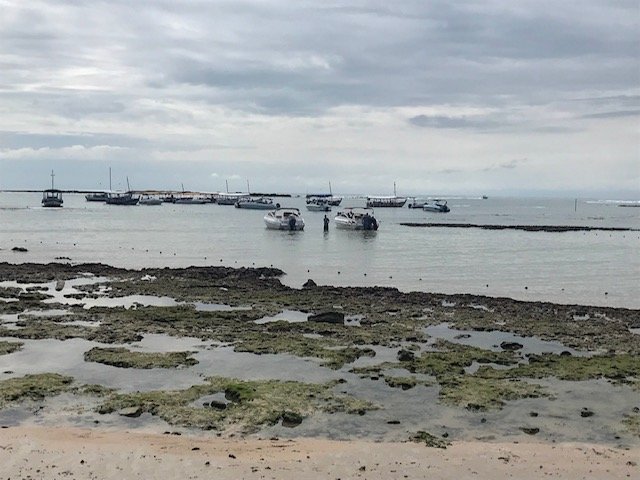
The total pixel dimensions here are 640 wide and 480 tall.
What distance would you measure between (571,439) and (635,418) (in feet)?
6.13

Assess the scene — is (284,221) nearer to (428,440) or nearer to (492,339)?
(492,339)

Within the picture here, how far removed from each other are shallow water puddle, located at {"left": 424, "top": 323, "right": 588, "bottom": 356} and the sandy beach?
7438 millimetres

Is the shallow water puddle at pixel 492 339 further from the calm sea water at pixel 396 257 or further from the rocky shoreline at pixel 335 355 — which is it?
the calm sea water at pixel 396 257

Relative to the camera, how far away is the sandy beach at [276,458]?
31.6 feet

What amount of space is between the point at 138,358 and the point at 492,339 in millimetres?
10294

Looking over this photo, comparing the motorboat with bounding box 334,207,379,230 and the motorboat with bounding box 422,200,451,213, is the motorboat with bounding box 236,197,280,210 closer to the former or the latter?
the motorboat with bounding box 422,200,451,213

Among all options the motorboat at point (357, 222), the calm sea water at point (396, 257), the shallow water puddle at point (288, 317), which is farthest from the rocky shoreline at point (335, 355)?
the motorboat at point (357, 222)

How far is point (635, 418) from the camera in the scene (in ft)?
41.9

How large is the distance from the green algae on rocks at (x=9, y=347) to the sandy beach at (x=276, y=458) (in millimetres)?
6159

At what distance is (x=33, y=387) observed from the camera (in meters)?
Answer: 13.7

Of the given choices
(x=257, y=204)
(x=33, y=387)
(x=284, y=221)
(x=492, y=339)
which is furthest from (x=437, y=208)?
(x=33, y=387)

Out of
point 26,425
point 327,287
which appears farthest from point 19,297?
point 26,425

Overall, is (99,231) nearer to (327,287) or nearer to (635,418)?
(327,287)

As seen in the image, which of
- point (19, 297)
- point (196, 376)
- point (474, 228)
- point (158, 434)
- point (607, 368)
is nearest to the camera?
point (158, 434)
